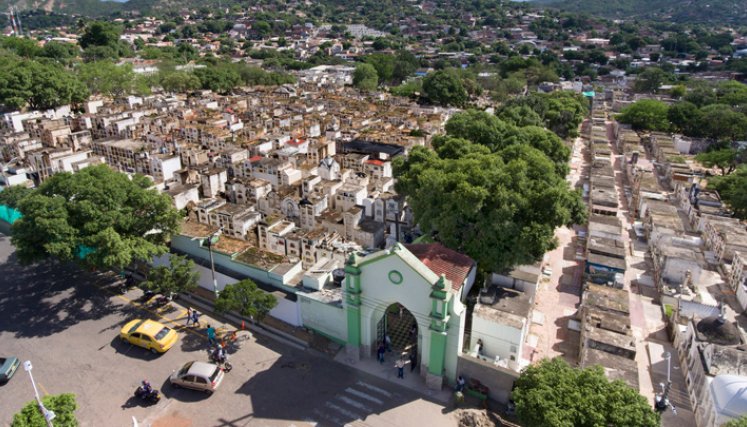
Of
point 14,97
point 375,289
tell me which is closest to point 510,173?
point 375,289

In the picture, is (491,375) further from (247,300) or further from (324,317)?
(247,300)

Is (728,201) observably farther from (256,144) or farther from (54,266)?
(54,266)

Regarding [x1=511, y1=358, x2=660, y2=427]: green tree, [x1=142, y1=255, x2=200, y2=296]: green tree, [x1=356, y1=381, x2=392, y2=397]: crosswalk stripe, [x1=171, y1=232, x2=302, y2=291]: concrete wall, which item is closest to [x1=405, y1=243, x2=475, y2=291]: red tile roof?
[x1=356, y1=381, x2=392, y2=397]: crosswalk stripe

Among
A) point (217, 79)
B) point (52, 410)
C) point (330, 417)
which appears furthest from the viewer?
point (217, 79)

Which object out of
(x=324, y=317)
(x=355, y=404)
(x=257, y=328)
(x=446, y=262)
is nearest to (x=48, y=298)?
(x=257, y=328)

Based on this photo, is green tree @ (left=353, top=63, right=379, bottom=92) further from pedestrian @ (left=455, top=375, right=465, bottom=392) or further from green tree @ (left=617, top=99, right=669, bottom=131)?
pedestrian @ (left=455, top=375, right=465, bottom=392)

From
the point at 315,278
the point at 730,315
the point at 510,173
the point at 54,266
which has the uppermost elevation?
the point at 510,173
